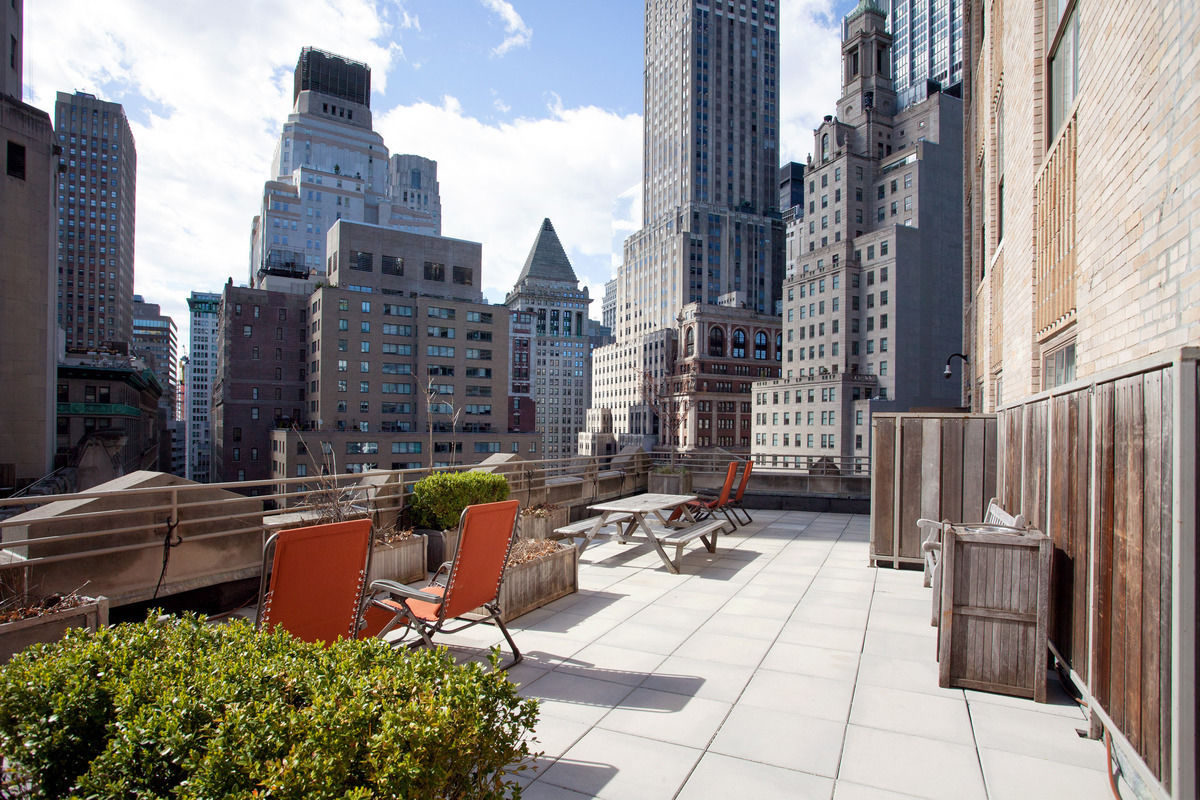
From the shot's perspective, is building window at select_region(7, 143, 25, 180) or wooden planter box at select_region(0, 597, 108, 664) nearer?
wooden planter box at select_region(0, 597, 108, 664)

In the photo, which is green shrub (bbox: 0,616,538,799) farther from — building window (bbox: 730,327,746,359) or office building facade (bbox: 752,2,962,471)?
building window (bbox: 730,327,746,359)

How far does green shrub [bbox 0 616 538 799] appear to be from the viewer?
178cm

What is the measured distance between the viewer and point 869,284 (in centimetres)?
6938

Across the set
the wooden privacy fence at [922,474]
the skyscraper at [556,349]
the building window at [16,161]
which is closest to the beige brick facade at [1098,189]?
the wooden privacy fence at [922,474]

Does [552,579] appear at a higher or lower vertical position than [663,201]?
lower

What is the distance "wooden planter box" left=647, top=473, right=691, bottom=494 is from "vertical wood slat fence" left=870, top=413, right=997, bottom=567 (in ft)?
17.5

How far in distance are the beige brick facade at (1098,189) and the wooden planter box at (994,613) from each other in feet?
5.22

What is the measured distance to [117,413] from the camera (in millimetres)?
59562

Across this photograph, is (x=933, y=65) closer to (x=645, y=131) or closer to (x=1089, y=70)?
(x=645, y=131)

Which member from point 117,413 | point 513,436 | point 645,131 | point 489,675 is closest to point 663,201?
point 645,131

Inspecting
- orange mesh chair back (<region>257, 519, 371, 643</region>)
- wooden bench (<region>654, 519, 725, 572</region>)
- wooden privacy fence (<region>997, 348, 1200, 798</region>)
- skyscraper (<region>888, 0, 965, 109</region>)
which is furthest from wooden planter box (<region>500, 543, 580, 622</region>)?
skyscraper (<region>888, 0, 965, 109</region>)

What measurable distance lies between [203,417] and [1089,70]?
231 metres

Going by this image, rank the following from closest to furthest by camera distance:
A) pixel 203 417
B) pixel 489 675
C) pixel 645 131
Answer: pixel 489 675, pixel 645 131, pixel 203 417

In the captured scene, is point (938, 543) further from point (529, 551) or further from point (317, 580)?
point (317, 580)
